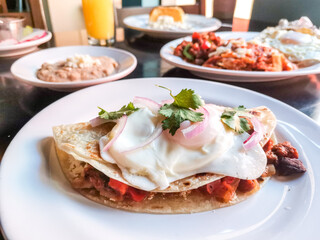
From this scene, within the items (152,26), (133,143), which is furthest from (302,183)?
(152,26)

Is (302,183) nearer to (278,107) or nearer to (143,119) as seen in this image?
(278,107)

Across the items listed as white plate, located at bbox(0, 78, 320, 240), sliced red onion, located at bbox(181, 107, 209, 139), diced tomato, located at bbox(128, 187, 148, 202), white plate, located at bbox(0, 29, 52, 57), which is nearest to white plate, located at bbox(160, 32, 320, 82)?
white plate, located at bbox(0, 78, 320, 240)

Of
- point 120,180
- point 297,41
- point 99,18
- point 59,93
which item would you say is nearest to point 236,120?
point 120,180

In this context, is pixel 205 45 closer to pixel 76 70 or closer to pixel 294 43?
pixel 294 43

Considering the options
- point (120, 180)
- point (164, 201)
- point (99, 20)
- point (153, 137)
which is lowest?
point (164, 201)

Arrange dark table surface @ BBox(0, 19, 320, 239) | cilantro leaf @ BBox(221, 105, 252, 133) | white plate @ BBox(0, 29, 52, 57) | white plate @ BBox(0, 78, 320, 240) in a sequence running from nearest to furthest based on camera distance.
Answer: white plate @ BBox(0, 78, 320, 240), cilantro leaf @ BBox(221, 105, 252, 133), dark table surface @ BBox(0, 19, 320, 239), white plate @ BBox(0, 29, 52, 57)

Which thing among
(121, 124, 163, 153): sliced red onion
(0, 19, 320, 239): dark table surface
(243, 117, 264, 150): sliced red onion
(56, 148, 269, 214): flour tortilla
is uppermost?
(121, 124, 163, 153): sliced red onion

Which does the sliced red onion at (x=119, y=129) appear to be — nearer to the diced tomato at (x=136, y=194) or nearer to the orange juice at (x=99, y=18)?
the diced tomato at (x=136, y=194)

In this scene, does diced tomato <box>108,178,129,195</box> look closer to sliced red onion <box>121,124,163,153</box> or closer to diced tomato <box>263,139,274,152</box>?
sliced red onion <box>121,124,163,153</box>
